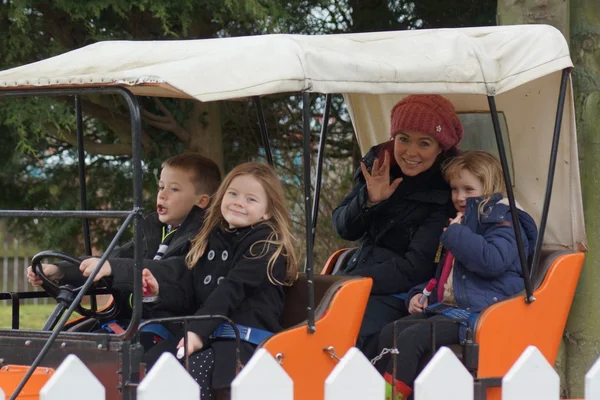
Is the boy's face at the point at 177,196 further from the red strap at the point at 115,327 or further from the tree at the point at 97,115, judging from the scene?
the tree at the point at 97,115

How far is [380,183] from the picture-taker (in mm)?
4746

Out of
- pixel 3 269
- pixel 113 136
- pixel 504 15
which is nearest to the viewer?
pixel 504 15

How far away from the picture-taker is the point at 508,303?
4203 millimetres

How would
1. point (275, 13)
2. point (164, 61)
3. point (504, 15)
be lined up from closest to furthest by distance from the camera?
point (164, 61)
point (504, 15)
point (275, 13)

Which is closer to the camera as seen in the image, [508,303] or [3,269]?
[508,303]

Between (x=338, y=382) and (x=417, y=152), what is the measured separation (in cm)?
191

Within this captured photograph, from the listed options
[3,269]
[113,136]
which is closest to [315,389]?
[113,136]

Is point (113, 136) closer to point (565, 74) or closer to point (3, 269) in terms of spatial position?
point (565, 74)

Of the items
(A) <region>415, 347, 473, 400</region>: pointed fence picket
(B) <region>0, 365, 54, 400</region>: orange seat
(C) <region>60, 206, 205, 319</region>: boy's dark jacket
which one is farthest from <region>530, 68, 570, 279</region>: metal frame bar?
(B) <region>0, 365, 54, 400</region>: orange seat

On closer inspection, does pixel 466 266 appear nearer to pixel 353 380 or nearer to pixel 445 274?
pixel 445 274

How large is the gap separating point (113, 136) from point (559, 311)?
4.11m

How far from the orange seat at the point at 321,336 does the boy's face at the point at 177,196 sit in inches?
27.0

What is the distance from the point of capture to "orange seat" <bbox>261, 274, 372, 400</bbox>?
3846 millimetres

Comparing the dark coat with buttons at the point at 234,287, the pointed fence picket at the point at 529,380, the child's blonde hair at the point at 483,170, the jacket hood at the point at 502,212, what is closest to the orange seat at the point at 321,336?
the dark coat with buttons at the point at 234,287
